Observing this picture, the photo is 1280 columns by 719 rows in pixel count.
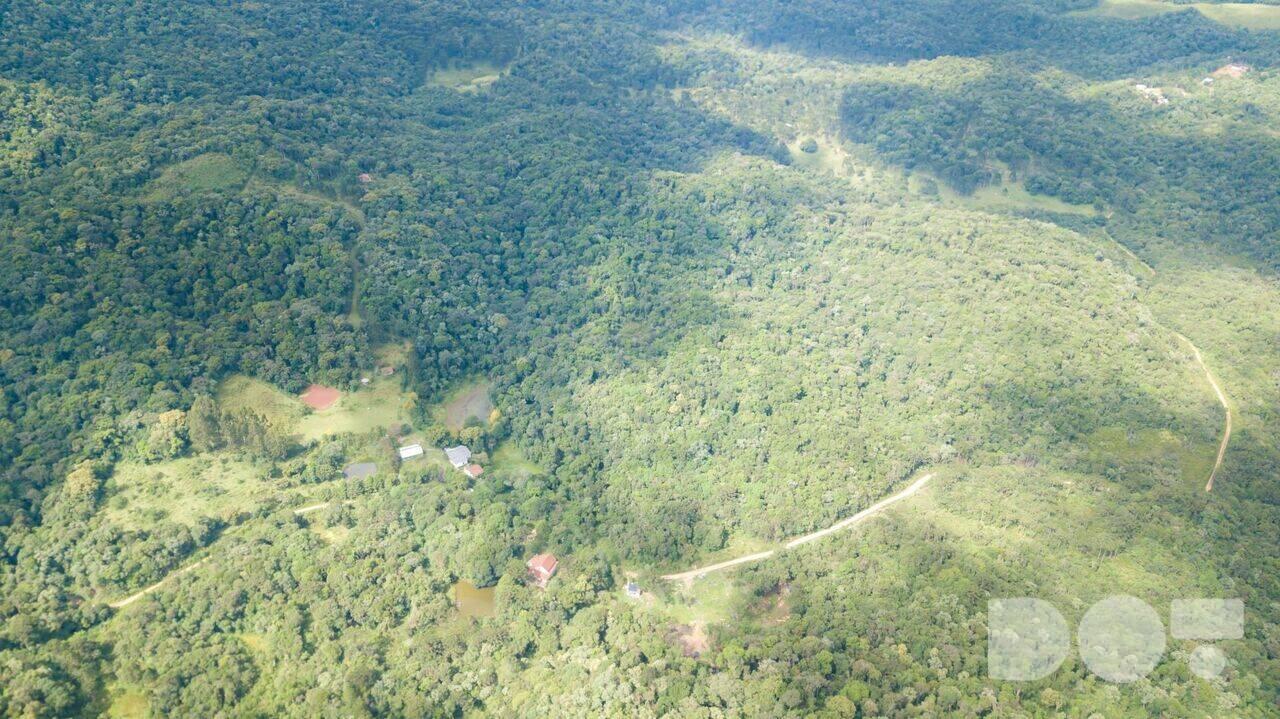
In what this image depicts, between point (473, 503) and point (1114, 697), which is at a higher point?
point (1114, 697)

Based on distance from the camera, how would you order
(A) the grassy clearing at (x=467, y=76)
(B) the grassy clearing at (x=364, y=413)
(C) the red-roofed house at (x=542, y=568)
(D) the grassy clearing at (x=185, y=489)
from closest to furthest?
(C) the red-roofed house at (x=542, y=568) → (D) the grassy clearing at (x=185, y=489) → (B) the grassy clearing at (x=364, y=413) → (A) the grassy clearing at (x=467, y=76)

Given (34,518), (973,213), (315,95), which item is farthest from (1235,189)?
(34,518)

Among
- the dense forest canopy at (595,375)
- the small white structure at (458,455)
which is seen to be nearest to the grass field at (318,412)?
the dense forest canopy at (595,375)

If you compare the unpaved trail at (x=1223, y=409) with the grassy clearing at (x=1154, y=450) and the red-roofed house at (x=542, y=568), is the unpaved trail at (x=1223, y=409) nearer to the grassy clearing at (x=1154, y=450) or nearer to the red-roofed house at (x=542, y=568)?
the grassy clearing at (x=1154, y=450)

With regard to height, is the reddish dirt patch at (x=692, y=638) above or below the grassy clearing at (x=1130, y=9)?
below

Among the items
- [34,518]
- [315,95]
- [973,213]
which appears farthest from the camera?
[315,95]

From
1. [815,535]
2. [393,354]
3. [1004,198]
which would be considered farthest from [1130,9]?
[393,354]

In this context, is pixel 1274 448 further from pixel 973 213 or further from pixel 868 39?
pixel 868 39
